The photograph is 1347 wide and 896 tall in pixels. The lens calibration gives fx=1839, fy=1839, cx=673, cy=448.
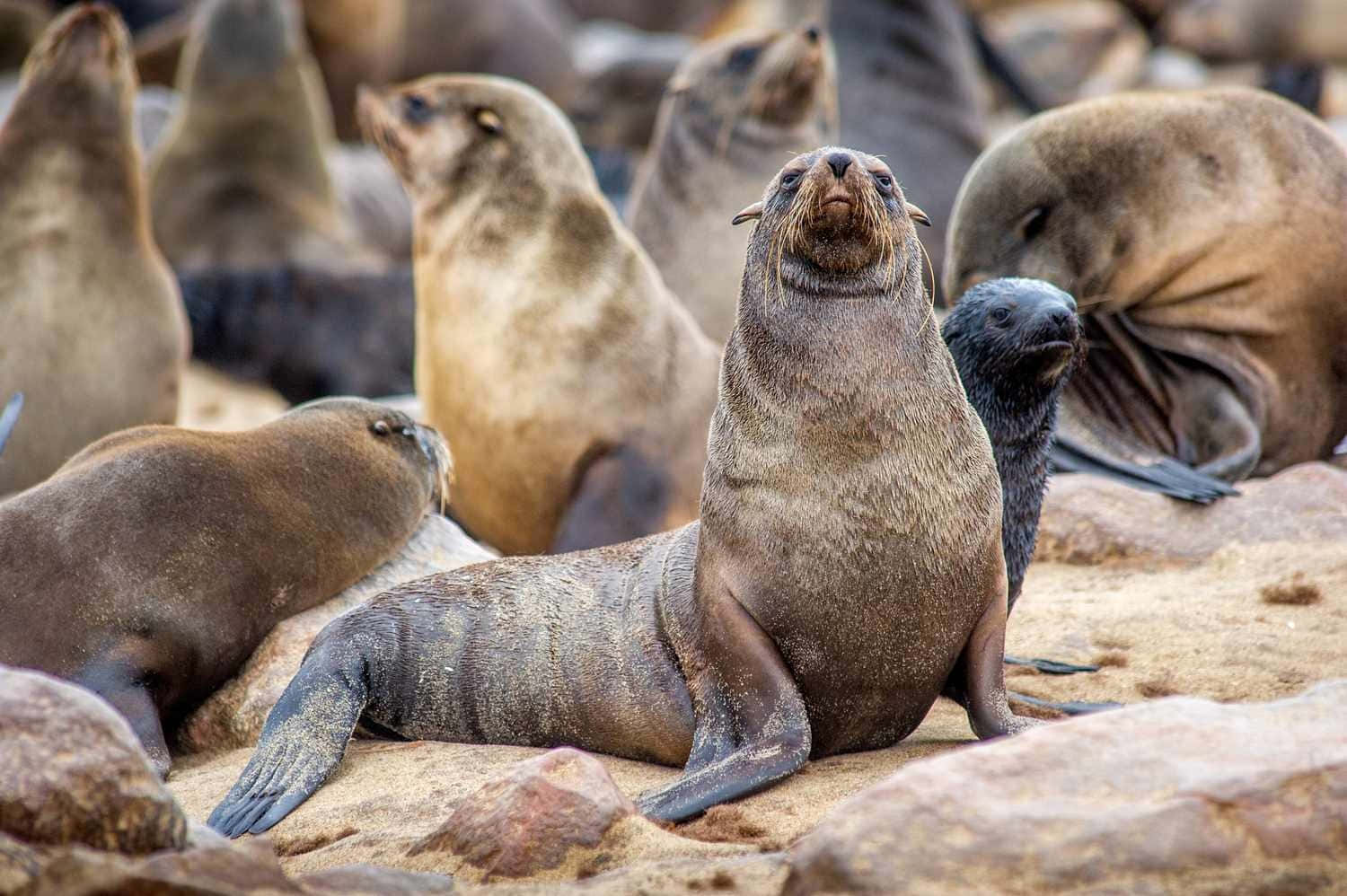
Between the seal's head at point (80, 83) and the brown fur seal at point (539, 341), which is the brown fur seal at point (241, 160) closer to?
the seal's head at point (80, 83)

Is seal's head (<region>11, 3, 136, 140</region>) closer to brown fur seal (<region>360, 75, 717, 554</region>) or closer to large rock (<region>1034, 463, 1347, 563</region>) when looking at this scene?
brown fur seal (<region>360, 75, 717, 554</region>)

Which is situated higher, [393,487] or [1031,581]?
[393,487]

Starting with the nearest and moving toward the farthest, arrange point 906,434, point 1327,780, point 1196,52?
1. point 1327,780
2. point 906,434
3. point 1196,52

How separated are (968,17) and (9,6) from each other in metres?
8.22

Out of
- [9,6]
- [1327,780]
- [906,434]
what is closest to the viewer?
[1327,780]

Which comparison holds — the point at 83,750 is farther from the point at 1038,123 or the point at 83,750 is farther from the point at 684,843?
the point at 1038,123

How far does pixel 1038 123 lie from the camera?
23.5ft

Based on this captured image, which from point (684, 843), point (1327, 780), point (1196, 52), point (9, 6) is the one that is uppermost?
point (1327, 780)

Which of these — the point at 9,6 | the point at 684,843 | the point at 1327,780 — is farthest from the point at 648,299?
the point at 9,6

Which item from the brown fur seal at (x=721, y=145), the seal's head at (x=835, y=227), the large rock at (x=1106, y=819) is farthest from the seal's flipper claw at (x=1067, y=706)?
the brown fur seal at (x=721, y=145)

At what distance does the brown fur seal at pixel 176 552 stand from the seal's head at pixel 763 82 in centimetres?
382

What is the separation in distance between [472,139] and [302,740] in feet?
11.3

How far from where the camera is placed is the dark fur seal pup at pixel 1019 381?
4680 millimetres

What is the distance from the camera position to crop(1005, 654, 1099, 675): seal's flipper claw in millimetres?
4727
